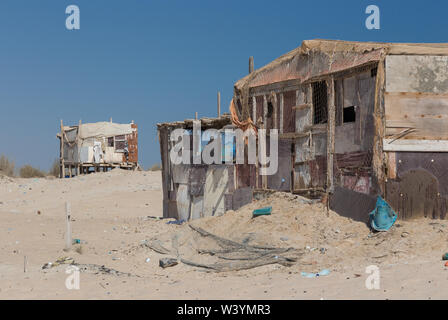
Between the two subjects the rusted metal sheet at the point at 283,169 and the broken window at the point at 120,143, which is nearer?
the rusted metal sheet at the point at 283,169

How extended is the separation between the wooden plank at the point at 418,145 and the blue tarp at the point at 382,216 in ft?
3.48

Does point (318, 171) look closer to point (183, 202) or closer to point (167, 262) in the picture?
point (167, 262)

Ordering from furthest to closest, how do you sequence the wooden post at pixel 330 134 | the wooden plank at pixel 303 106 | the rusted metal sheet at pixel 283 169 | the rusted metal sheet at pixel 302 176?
the rusted metal sheet at pixel 283 169 → the rusted metal sheet at pixel 302 176 → the wooden plank at pixel 303 106 → the wooden post at pixel 330 134

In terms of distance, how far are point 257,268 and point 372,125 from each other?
3658 millimetres

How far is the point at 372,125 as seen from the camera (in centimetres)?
1111

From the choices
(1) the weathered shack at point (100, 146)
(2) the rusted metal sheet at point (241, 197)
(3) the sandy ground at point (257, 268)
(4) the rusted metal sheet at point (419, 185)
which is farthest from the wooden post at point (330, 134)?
(1) the weathered shack at point (100, 146)

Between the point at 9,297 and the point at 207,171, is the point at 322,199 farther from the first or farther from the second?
the point at 9,297

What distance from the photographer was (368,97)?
1127 cm

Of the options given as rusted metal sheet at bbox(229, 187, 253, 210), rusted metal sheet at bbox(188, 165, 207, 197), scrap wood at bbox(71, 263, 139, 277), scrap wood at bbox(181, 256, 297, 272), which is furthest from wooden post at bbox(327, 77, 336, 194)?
rusted metal sheet at bbox(188, 165, 207, 197)

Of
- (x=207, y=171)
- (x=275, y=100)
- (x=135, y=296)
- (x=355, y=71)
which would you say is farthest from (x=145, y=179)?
(x=135, y=296)

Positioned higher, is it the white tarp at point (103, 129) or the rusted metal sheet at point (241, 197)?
the white tarp at point (103, 129)

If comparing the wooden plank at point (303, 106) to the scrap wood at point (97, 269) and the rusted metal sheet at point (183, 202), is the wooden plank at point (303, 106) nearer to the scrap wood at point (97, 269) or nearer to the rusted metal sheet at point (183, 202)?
the rusted metal sheet at point (183, 202)

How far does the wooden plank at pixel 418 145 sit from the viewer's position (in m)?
10.9

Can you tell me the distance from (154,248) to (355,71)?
5.99m
